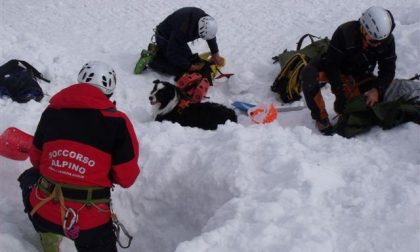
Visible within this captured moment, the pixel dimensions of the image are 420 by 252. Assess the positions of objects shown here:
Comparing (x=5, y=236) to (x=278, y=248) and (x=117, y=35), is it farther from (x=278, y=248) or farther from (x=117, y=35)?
(x=117, y=35)

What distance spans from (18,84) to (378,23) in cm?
484

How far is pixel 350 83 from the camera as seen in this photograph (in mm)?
5570

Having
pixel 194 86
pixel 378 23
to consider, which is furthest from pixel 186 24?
pixel 378 23

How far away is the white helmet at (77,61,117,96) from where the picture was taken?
11.8ft

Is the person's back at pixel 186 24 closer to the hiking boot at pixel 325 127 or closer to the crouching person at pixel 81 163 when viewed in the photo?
the hiking boot at pixel 325 127

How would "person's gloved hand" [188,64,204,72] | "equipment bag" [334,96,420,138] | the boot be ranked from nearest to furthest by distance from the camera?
the boot < "equipment bag" [334,96,420,138] < "person's gloved hand" [188,64,204,72]

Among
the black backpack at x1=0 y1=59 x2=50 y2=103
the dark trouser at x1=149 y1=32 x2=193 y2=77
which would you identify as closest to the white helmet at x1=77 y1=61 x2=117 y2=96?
the black backpack at x1=0 y1=59 x2=50 y2=103

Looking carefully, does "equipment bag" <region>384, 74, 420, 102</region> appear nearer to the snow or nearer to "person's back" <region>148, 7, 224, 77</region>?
the snow

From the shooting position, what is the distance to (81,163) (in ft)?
9.93

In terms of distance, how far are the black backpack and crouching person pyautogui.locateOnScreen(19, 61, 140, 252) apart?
3.02 meters

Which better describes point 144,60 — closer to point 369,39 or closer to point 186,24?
point 186,24

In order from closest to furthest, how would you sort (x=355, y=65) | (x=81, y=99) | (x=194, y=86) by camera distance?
(x=81, y=99)
(x=355, y=65)
(x=194, y=86)

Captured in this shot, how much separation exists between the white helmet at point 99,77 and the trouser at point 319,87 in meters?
2.72

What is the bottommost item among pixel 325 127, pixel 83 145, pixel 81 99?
pixel 325 127
